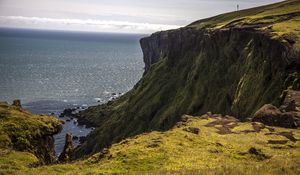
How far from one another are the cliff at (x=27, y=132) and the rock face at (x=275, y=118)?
23.6 meters

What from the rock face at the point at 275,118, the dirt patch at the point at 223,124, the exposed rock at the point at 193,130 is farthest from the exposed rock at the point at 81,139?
the exposed rock at the point at 193,130

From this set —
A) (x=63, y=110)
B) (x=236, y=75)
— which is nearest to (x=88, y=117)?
(x=63, y=110)

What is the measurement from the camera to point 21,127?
40688mm

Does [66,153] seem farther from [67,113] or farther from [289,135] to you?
[67,113]

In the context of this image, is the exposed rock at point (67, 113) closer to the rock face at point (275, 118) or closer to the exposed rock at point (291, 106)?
the rock face at point (275, 118)

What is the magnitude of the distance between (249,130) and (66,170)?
21056 millimetres

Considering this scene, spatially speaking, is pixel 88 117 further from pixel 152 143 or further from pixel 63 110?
pixel 152 143

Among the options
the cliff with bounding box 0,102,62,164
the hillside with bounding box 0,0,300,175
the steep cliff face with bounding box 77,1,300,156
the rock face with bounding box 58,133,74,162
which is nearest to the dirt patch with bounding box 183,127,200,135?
the hillside with bounding box 0,0,300,175

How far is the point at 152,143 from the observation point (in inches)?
1441

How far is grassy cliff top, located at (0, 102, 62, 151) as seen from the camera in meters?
39.0

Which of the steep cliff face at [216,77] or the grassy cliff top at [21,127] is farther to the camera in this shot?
the steep cliff face at [216,77]

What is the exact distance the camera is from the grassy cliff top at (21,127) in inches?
1534

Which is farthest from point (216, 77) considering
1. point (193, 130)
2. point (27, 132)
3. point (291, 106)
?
point (27, 132)

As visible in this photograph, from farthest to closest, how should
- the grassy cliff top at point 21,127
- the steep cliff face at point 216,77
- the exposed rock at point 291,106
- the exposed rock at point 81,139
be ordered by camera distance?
the exposed rock at point 81,139 → the steep cliff face at point 216,77 → the exposed rock at point 291,106 → the grassy cliff top at point 21,127
